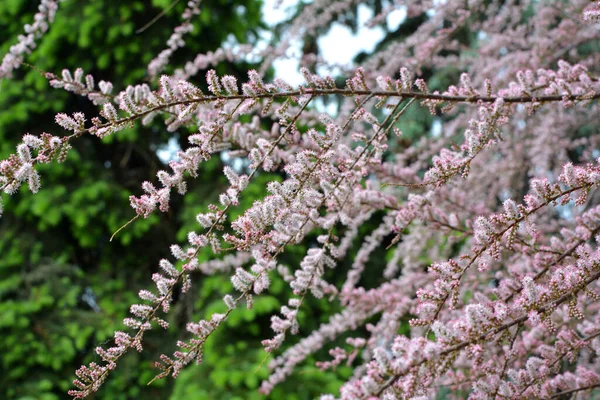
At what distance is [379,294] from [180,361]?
1.20 meters

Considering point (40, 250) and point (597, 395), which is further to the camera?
point (40, 250)

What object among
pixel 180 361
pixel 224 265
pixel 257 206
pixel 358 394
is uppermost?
pixel 224 265

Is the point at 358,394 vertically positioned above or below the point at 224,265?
below

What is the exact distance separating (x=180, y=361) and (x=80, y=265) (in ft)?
12.3

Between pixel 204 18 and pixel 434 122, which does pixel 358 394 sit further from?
pixel 434 122

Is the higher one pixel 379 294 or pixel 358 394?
pixel 379 294

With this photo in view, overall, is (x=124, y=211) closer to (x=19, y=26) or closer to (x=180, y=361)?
(x=19, y=26)

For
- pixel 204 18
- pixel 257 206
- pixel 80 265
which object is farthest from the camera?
pixel 80 265

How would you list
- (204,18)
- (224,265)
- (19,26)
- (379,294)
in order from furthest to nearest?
(19,26) → (204,18) → (224,265) → (379,294)

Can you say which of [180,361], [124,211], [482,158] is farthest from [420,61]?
[124,211]

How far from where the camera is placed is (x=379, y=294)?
2.08 meters

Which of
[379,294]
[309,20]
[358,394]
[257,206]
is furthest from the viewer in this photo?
[309,20]

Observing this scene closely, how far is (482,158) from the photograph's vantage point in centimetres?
285

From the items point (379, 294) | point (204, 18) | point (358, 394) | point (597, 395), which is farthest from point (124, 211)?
point (358, 394)
